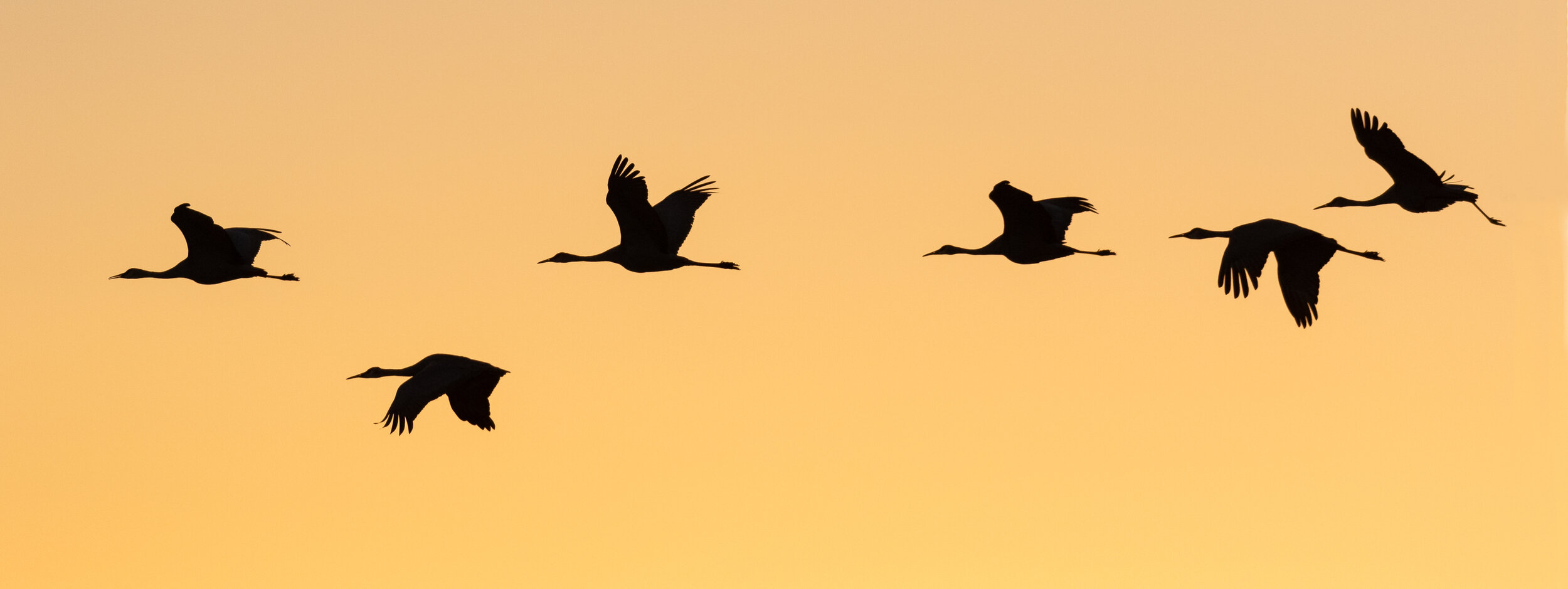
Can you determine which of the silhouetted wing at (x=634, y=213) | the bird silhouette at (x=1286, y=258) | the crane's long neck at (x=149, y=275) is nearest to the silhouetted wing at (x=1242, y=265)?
the bird silhouette at (x=1286, y=258)

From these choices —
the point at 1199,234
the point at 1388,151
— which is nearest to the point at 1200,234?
the point at 1199,234

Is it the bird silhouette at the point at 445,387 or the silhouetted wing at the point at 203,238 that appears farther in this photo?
the silhouetted wing at the point at 203,238

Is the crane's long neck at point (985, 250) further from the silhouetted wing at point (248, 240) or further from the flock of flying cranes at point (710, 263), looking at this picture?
the silhouetted wing at point (248, 240)

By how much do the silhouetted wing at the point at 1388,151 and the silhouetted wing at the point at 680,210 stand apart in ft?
30.6

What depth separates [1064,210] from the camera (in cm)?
3312

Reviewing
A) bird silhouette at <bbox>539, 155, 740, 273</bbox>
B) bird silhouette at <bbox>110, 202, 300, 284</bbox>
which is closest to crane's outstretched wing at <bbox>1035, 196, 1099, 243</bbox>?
bird silhouette at <bbox>539, 155, 740, 273</bbox>

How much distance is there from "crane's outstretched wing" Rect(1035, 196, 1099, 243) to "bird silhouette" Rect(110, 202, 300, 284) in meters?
10.7

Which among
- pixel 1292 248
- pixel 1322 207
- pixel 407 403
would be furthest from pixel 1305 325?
pixel 407 403

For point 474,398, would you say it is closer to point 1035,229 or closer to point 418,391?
point 418,391

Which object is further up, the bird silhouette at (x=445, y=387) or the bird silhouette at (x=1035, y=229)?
the bird silhouette at (x=1035, y=229)

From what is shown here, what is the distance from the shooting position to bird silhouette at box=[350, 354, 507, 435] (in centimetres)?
2867

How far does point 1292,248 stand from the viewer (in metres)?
31.1

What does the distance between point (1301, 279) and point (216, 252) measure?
14578mm

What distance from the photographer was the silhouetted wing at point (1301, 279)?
102 feet
